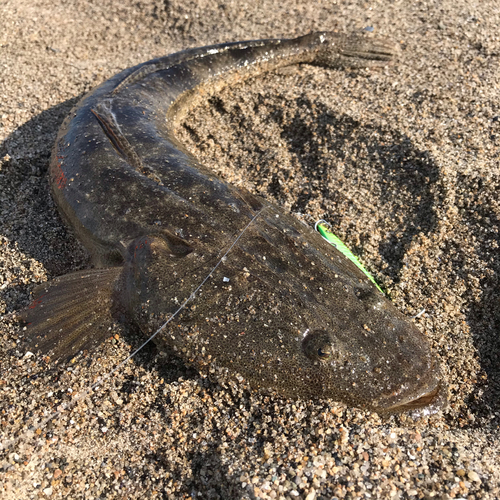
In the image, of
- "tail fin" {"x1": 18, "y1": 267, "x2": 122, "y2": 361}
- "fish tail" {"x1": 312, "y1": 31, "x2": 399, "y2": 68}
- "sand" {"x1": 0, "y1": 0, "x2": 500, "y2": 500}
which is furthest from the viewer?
"fish tail" {"x1": 312, "y1": 31, "x2": 399, "y2": 68}

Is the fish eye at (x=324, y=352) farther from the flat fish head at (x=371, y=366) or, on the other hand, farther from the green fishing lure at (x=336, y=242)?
the green fishing lure at (x=336, y=242)

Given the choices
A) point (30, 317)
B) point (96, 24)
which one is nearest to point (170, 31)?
point (96, 24)

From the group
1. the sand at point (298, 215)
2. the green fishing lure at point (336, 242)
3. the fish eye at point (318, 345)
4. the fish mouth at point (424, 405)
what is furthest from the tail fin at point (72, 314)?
the fish mouth at point (424, 405)

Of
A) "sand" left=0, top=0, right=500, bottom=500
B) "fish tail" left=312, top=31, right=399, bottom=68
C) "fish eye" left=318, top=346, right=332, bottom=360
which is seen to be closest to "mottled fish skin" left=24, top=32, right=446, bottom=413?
"fish eye" left=318, top=346, right=332, bottom=360

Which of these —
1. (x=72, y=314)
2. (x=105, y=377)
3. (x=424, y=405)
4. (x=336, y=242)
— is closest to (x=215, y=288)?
(x=105, y=377)

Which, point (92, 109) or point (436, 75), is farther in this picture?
point (436, 75)

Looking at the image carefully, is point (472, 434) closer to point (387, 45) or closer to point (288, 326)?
point (288, 326)

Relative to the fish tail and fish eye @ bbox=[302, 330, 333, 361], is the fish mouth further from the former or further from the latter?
the fish tail
